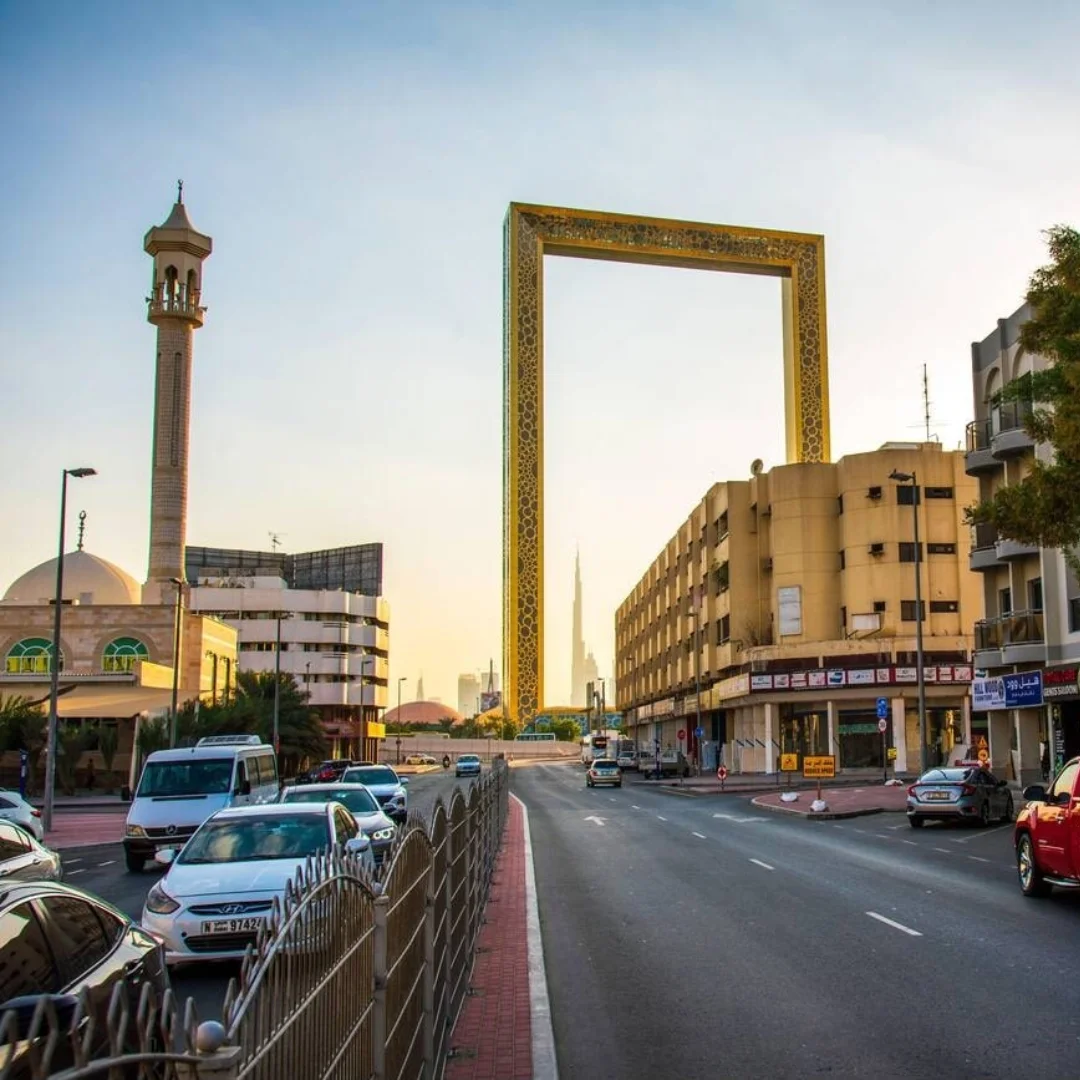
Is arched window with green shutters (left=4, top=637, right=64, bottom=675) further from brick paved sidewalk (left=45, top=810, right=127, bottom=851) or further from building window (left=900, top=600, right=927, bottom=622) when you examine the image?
building window (left=900, top=600, right=927, bottom=622)

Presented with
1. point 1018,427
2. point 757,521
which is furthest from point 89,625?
point 1018,427

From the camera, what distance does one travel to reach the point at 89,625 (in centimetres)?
6931

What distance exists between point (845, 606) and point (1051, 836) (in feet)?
187

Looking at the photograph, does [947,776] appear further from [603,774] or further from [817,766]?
[603,774]

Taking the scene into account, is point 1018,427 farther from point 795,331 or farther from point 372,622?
point 372,622

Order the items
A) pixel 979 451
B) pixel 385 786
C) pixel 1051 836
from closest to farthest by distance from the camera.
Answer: pixel 1051 836 → pixel 385 786 → pixel 979 451

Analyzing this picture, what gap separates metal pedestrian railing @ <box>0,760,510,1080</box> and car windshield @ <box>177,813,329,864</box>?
15.8 ft

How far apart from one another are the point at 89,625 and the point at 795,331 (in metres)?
59.2

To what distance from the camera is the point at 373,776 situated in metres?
36.7

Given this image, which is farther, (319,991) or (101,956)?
(101,956)

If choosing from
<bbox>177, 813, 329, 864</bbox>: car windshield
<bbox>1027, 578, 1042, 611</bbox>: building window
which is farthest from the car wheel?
<bbox>1027, 578, 1042, 611</bbox>: building window

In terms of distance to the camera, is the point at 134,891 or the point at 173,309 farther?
the point at 173,309

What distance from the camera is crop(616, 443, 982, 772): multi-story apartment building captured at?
6862 cm

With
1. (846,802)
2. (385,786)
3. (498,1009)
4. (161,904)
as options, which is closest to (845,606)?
(846,802)
